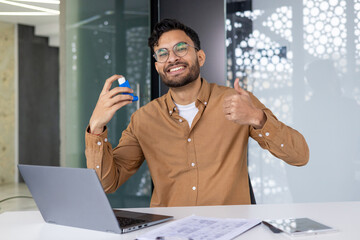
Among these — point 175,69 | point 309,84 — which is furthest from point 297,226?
point 309,84

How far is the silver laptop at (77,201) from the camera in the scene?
1144 mm

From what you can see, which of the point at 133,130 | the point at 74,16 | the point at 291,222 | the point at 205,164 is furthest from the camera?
the point at 74,16

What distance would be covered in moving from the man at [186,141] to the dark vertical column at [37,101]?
5326mm

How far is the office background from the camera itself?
332 cm

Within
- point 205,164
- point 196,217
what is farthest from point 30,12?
point 196,217

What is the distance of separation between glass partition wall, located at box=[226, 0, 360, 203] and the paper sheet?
91.6 inches

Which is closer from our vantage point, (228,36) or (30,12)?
(228,36)

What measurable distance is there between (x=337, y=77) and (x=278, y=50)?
492mm

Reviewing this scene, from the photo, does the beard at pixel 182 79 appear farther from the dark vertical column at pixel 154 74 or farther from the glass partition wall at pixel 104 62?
the dark vertical column at pixel 154 74

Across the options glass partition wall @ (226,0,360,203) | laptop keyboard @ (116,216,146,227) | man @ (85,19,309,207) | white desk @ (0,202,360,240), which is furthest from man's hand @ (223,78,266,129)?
glass partition wall @ (226,0,360,203)

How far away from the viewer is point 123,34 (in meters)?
3.72

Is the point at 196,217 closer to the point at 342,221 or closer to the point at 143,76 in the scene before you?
the point at 342,221

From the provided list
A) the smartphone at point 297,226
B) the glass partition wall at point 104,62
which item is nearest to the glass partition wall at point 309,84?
the glass partition wall at point 104,62

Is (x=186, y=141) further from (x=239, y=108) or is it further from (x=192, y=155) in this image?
(x=239, y=108)
